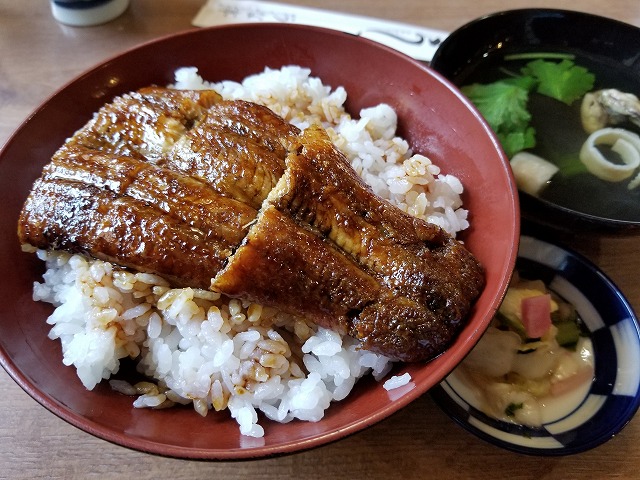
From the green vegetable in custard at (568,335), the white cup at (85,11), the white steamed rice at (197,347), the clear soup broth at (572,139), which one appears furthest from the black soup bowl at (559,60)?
the white cup at (85,11)

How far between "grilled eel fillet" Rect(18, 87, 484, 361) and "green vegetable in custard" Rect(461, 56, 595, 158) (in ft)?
3.77

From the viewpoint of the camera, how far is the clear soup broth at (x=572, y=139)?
A: 2473mm

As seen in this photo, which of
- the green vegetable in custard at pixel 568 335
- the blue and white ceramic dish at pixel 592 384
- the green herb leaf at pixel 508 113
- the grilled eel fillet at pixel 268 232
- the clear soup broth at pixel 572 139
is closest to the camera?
the grilled eel fillet at pixel 268 232

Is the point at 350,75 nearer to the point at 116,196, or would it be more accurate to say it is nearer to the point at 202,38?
the point at 202,38

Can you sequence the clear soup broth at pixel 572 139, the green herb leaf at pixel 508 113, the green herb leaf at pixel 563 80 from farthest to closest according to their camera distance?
the green herb leaf at pixel 563 80, the green herb leaf at pixel 508 113, the clear soup broth at pixel 572 139

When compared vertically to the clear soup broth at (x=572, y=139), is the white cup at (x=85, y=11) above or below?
below

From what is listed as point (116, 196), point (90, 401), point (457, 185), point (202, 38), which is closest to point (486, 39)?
point (457, 185)

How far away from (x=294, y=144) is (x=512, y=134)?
1331mm

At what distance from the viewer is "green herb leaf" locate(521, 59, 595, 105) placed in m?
2.87

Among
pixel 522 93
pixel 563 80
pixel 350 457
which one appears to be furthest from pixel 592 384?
pixel 563 80

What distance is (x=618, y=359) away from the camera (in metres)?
1.94

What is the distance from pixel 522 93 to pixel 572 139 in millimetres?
360

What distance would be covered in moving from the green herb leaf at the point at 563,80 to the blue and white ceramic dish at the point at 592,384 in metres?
1.13

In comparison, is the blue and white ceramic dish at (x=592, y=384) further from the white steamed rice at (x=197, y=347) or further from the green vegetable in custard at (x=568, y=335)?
the white steamed rice at (x=197, y=347)
